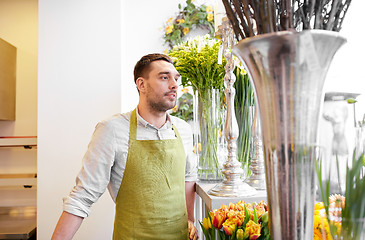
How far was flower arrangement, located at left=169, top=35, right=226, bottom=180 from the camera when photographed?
1.36 metres

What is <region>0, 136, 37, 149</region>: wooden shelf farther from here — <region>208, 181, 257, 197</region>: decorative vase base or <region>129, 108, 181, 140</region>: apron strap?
<region>208, 181, 257, 197</region>: decorative vase base

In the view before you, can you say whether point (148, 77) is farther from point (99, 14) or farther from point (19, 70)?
point (19, 70)

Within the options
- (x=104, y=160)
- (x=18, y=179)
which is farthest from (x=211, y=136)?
(x=18, y=179)

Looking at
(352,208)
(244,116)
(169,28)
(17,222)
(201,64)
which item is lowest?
(17,222)

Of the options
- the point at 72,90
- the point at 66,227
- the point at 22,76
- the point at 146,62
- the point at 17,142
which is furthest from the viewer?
the point at 22,76

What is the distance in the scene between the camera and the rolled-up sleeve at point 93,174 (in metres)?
1.17

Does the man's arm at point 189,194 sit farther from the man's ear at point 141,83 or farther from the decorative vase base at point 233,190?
the man's ear at point 141,83

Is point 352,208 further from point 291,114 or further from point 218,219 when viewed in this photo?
point 218,219

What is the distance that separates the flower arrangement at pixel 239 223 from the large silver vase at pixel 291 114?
346 millimetres

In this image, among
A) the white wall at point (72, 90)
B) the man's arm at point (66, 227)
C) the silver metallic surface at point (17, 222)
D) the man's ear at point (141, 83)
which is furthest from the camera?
the silver metallic surface at point (17, 222)

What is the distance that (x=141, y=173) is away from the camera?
1.24 metres

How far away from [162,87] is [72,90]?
1.06 meters

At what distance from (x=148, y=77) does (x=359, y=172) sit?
1197 millimetres

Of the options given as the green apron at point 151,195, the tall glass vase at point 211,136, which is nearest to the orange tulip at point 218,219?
the green apron at point 151,195
